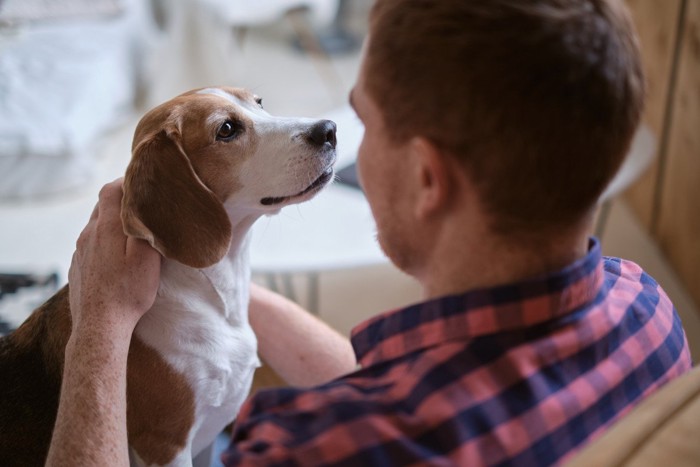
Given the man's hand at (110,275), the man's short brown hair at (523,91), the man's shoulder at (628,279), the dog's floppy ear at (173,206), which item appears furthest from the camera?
the dog's floppy ear at (173,206)

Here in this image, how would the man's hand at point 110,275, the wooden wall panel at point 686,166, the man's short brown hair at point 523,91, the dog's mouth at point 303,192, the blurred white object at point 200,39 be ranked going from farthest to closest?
the blurred white object at point 200,39 < the wooden wall panel at point 686,166 < the dog's mouth at point 303,192 < the man's hand at point 110,275 < the man's short brown hair at point 523,91

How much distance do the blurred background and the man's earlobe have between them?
4.08ft

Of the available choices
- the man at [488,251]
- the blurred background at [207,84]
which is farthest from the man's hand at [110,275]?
the blurred background at [207,84]

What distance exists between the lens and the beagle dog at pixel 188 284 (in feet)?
4.03

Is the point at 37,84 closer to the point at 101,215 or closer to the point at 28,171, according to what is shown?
the point at 28,171

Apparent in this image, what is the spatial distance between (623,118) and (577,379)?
0.82 ft

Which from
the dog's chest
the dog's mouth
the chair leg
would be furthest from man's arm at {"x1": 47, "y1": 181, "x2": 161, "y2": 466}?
the chair leg

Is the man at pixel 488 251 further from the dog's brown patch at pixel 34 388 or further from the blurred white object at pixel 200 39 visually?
the blurred white object at pixel 200 39

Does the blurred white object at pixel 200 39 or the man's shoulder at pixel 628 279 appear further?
the blurred white object at pixel 200 39

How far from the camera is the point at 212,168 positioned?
135 cm

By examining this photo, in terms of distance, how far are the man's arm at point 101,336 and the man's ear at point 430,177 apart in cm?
47

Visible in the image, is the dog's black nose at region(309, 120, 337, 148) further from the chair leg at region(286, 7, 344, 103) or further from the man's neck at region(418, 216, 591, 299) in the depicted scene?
the chair leg at region(286, 7, 344, 103)

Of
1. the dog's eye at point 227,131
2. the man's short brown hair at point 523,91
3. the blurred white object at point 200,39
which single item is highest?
the man's short brown hair at point 523,91

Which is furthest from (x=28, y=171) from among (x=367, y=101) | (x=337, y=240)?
(x=367, y=101)
